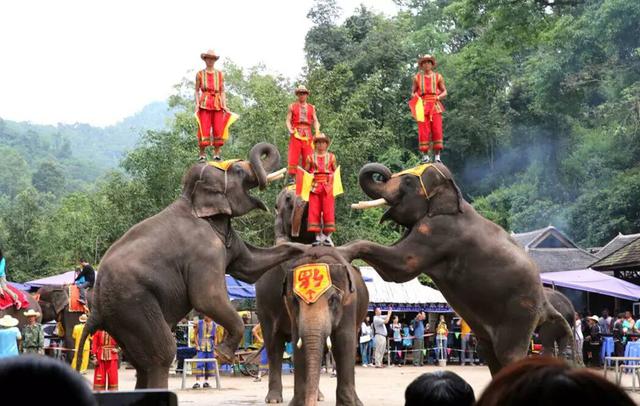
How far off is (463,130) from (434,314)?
52.4ft

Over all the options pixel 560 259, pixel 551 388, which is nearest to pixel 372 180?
pixel 551 388

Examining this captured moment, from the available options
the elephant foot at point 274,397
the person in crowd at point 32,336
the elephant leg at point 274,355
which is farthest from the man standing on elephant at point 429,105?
the person in crowd at point 32,336

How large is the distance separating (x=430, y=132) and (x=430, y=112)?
25cm

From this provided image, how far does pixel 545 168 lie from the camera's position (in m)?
44.3

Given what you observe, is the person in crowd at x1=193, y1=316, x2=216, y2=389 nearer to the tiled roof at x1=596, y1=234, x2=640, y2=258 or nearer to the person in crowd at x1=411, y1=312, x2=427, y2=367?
the person in crowd at x1=411, y1=312, x2=427, y2=367

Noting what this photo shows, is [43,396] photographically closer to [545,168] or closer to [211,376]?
[211,376]

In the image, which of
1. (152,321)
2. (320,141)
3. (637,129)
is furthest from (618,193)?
(152,321)

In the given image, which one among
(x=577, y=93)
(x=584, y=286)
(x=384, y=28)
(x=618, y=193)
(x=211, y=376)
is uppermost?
(x=384, y=28)

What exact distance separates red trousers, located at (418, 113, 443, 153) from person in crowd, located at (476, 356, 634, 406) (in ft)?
33.6

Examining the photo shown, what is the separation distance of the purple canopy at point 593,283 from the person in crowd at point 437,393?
24.4 m

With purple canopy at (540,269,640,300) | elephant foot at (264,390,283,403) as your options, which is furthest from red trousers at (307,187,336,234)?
purple canopy at (540,269,640,300)

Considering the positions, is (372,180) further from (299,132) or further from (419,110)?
(299,132)

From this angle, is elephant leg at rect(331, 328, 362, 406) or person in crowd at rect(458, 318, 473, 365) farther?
person in crowd at rect(458, 318, 473, 365)

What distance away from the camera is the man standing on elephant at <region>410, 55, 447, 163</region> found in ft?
39.9
